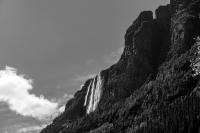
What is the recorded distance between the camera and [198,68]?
96.0ft

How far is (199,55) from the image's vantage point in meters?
29.1

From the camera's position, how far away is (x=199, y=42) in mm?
28484

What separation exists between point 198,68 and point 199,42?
1983mm

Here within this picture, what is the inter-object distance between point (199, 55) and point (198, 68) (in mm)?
943

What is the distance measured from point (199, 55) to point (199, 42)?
1.10 meters
